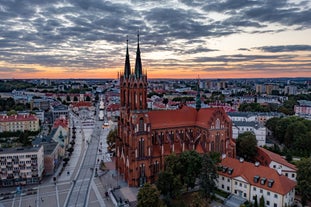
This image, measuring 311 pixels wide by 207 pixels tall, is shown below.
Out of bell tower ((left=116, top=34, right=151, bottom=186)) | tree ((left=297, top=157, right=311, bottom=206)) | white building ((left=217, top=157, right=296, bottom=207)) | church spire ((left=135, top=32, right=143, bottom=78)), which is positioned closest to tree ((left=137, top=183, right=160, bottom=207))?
bell tower ((left=116, top=34, right=151, bottom=186))

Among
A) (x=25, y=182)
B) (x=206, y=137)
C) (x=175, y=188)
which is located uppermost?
(x=206, y=137)

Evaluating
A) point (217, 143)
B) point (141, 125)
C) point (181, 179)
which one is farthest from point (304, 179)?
point (141, 125)

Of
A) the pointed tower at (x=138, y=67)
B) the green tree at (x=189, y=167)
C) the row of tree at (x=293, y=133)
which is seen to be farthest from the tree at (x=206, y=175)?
the row of tree at (x=293, y=133)

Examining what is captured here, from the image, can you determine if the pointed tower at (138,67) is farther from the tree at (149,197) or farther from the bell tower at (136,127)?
the tree at (149,197)

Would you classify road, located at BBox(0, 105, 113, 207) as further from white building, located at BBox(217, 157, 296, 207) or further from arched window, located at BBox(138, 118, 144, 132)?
white building, located at BBox(217, 157, 296, 207)

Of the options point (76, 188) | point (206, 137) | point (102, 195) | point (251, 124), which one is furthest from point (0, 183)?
point (251, 124)

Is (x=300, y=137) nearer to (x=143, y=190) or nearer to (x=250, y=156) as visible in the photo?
(x=250, y=156)

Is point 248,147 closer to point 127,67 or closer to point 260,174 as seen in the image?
point 260,174
